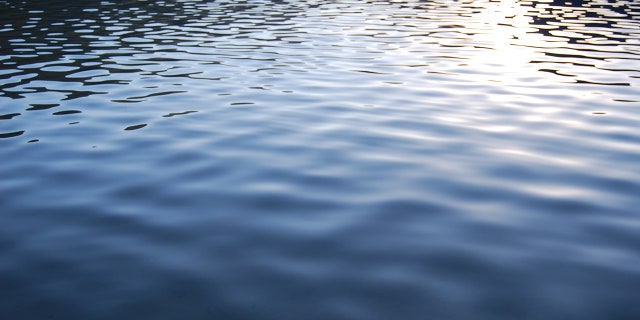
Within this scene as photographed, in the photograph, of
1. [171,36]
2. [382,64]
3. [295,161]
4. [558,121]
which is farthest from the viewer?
[171,36]

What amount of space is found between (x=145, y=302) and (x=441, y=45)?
1264 centimetres

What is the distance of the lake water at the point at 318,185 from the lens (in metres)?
4.04

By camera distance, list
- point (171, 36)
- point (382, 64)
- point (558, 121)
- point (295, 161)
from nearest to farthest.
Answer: point (295, 161)
point (558, 121)
point (382, 64)
point (171, 36)

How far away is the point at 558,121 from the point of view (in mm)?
8477

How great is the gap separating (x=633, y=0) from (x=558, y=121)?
21867 mm

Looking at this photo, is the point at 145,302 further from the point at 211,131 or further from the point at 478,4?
the point at 478,4

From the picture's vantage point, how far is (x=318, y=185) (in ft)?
19.9

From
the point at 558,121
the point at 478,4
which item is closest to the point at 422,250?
the point at 558,121

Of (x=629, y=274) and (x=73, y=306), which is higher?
(x=73, y=306)

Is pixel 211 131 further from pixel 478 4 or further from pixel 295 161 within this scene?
pixel 478 4

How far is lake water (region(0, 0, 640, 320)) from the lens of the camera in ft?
13.3

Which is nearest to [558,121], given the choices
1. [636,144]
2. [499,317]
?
[636,144]

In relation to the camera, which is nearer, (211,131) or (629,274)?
(629,274)

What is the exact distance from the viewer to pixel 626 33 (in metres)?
17.4
